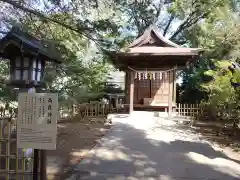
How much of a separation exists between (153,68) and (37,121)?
45.2ft

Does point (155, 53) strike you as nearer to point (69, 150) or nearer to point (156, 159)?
point (69, 150)

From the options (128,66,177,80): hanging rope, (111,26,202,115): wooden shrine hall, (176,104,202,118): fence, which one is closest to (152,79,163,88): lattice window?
(111,26,202,115): wooden shrine hall

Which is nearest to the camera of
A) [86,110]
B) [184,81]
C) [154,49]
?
[154,49]

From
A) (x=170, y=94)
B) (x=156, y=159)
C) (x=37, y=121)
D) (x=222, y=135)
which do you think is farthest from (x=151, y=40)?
(x=37, y=121)

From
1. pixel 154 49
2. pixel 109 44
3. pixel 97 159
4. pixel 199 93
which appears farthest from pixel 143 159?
pixel 199 93

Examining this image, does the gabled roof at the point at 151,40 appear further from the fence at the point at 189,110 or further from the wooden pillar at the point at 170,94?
the fence at the point at 189,110

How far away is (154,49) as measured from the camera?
680 inches

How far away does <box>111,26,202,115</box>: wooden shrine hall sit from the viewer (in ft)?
54.1

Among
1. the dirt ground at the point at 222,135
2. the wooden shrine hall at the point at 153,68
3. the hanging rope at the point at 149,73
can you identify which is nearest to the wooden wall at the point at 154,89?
the wooden shrine hall at the point at 153,68

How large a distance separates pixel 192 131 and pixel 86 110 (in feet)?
27.1

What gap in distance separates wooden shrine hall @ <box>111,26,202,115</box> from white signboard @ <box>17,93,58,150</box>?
1198cm

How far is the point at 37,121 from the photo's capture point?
4.33 m

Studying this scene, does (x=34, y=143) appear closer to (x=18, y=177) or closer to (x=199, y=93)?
(x=18, y=177)

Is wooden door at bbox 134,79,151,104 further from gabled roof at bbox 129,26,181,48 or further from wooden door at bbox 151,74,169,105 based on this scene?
gabled roof at bbox 129,26,181,48
